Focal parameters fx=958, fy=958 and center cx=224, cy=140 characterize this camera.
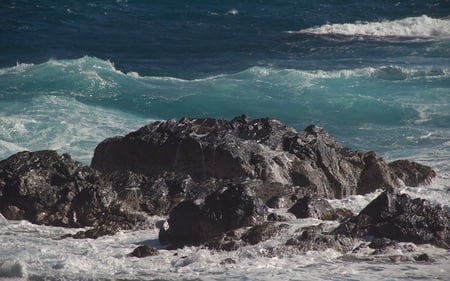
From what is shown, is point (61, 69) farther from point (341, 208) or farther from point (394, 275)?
point (394, 275)

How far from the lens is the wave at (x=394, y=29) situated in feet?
111

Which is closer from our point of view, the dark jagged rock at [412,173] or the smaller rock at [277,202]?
the smaller rock at [277,202]

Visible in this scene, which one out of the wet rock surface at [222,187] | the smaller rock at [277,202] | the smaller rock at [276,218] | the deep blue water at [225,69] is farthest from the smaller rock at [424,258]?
the deep blue water at [225,69]

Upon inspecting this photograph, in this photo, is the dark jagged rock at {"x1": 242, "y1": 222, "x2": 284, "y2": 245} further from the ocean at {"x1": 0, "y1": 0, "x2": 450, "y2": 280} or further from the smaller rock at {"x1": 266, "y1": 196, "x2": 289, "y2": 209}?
the smaller rock at {"x1": 266, "y1": 196, "x2": 289, "y2": 209}

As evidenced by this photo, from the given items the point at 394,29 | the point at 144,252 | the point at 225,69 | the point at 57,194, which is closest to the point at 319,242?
the point at 144,252

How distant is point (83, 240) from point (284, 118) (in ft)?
36.0

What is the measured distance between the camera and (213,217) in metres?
9.69

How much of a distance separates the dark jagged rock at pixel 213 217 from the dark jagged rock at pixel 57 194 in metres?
0.84

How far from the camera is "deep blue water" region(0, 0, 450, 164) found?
741 inches

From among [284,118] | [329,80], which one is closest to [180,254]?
[284,118]

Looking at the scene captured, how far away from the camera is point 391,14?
38.4 meters

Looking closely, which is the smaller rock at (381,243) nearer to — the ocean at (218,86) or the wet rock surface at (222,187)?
the wet rock surface at (222,187)

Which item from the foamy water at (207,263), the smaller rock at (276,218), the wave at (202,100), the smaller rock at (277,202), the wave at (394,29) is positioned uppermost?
the wave at (394,29)

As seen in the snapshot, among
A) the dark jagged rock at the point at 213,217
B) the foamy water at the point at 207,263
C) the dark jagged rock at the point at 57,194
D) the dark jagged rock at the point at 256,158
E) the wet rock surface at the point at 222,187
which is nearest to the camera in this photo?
the foamy water at the point at 207,263
